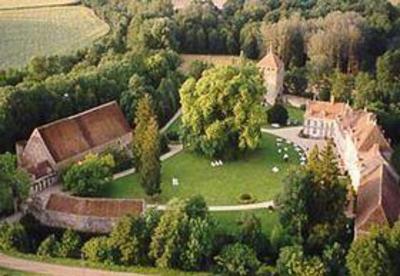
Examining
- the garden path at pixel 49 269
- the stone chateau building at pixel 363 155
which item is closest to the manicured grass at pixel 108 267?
the garden path at pixel 49 269

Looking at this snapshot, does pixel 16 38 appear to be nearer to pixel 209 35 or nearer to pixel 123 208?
pixel 209 35

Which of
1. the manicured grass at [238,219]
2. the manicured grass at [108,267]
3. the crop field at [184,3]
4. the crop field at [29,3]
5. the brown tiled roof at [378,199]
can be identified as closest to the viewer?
the manicured grass at [108,267]

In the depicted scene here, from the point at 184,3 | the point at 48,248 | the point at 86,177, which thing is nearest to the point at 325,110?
the point at 86,177

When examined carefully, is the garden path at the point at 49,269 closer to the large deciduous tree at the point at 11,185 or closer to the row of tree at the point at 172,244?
the row of tree at the point at 172,244

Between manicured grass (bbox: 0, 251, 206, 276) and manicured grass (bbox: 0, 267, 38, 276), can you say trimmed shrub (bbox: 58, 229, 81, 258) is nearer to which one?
manicured grass (bbox: 0, 251, 206, 276)

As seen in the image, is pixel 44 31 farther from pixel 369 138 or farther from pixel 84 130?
pixel 369 138

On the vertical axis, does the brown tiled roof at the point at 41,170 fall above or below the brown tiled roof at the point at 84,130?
below

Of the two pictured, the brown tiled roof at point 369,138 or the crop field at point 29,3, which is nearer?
the brown tiled roof at point 369,138
